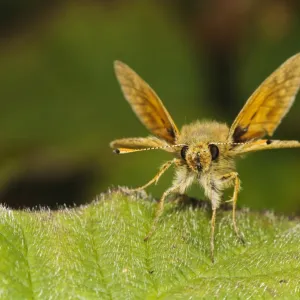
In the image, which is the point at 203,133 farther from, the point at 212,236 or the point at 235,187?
the point at 212,236

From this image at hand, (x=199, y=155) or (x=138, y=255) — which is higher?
(x=199, y=155)

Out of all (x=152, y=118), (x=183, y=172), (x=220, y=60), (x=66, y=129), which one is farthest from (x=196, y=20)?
(x=183, y=172)

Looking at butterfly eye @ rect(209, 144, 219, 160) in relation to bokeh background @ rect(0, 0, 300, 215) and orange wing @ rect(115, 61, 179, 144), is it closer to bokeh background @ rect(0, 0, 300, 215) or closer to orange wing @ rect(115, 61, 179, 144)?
orange wing @ rect(115, 61, 179, 144)

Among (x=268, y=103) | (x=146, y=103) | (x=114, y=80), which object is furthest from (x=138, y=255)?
(x=114, y=80)

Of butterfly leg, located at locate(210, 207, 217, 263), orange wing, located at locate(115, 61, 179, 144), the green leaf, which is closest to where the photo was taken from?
the green leaf

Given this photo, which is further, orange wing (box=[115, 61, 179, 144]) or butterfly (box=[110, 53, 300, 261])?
orange wing (box=[115, 61, 179, 144])

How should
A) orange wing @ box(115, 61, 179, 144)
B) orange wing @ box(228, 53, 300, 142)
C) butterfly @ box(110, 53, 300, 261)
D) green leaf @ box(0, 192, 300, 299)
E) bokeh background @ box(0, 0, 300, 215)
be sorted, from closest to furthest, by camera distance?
green leaf @ box(0, 192, 300, 299) < butterfly @ box(110, 53, 300, 261) < orange wing @ box(228, 53, 300, 142) < orange wing @ box(115, 61, 179, 144) < bokeh background @ box(0, 0, 300, 215)

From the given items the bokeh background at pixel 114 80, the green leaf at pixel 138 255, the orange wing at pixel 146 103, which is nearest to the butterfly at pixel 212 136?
the orange wing at pixel 146 103

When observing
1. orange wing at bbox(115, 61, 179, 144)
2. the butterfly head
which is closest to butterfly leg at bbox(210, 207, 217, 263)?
the butterfly head

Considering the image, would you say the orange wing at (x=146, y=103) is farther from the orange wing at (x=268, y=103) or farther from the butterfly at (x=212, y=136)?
the orange wing at (x=268, y=103)
